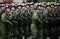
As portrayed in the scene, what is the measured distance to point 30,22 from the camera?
4832mm

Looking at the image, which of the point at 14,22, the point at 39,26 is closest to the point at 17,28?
the point at 14,22

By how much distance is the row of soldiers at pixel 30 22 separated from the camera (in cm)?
436

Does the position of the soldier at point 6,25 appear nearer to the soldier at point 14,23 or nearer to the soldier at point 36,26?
the soldier at point 14,23

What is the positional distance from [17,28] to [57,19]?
0.94 meters

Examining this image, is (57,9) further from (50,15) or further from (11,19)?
(11,19)

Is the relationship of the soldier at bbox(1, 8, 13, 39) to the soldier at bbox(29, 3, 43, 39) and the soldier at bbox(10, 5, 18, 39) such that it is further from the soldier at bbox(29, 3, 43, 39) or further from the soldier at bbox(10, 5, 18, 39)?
the soldier at bbox(29, 3, 43, 39)

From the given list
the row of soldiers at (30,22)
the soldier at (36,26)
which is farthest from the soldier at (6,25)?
the soldier at (36,26)

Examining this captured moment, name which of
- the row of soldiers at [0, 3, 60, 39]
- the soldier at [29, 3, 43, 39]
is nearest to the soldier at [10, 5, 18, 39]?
the row of soldiers at [0, 3, 60, 39]

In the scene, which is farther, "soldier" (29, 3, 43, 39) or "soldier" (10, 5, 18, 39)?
"soldier" (10, 5, 18, 39)

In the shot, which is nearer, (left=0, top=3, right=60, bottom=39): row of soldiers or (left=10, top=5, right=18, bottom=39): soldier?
(left=0, top=3, right=60, bottom=39): row of soldiers

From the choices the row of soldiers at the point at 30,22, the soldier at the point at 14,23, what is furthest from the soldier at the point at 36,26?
the soldier at the point at 14,23

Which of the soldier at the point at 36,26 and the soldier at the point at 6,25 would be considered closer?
the soldier at the point at 36,26

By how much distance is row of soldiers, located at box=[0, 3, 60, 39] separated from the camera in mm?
4359

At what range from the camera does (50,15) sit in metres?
4.52
